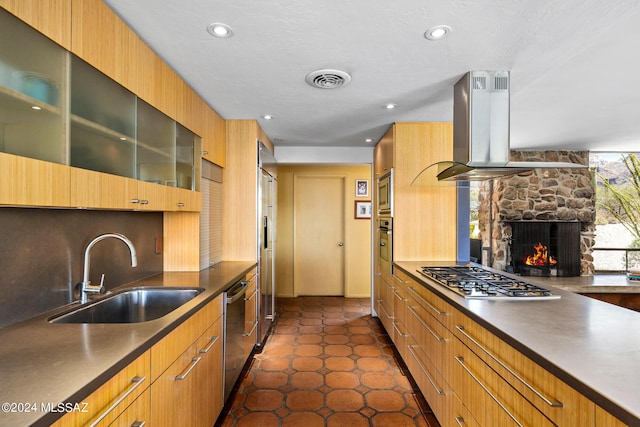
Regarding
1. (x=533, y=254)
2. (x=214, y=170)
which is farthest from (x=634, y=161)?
(x=214, y=170)

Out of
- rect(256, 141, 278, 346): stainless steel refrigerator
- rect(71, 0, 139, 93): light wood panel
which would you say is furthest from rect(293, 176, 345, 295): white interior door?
rect(71, 0, 139, 93): light wood panel

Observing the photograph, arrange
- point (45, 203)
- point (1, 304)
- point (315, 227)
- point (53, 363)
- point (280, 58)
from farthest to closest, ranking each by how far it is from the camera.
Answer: point (315, 227)
point (280, 58)
point (1, 304)
point (45, 203)
point (53, 363)

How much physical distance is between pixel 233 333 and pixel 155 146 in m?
1.43

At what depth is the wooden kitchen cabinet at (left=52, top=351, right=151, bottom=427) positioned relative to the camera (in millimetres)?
911

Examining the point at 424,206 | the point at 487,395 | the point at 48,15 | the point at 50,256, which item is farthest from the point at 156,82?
the point at 424,206

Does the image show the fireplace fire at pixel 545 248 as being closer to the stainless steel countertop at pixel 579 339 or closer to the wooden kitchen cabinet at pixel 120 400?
the stainless steel countertop at pixel 579 339

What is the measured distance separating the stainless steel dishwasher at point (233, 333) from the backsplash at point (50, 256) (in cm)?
71

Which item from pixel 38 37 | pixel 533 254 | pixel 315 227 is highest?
pixel 38 37

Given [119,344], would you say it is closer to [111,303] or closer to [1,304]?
[1,304]

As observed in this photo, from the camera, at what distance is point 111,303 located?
1907 millimetres

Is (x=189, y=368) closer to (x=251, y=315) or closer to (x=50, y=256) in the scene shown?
(x=50, y=256)

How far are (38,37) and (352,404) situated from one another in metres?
2.67

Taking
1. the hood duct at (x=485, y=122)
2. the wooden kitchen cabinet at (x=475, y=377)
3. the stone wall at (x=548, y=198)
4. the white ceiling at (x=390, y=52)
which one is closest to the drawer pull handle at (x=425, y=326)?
the wooden kitchen cabinet at (x=475, y=377)

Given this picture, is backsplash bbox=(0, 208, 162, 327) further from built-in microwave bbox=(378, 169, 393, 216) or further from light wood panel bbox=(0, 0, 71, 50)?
built-in microwave bbox=(378, 169, 393, 216)
